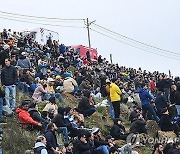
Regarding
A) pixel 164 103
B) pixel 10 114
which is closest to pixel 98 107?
pixel 164 103

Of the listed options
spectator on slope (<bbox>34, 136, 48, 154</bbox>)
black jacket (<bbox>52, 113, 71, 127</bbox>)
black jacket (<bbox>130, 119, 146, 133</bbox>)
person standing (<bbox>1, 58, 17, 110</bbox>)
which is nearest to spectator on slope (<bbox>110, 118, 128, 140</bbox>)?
black jacket (<bbox>130, 119, 146, 133</bbox>)

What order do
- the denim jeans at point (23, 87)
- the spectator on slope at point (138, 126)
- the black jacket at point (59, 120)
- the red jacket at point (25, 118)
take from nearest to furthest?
the red jacket at point (25, 118) → the black jacket at point (59, 120) → the spectator on slope at point (138, 126) → the denim jeans at point (23, 87)

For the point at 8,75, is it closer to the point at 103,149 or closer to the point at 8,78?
the point at 8,78

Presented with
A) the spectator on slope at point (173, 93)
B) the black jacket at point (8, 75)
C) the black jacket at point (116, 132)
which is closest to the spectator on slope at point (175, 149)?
the black jacket at point (116, 132)

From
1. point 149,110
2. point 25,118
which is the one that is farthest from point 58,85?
point 25,118

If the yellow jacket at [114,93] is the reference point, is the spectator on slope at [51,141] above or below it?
below

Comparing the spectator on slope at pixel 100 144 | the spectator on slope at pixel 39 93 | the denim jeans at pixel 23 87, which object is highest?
the denim jeans at pixel 23 87

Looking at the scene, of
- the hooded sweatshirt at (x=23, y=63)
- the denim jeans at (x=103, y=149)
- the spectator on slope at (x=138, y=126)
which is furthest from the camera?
the hooded sweatshirt at (x=23, y=63)

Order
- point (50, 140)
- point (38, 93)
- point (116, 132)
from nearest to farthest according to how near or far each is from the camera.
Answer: point (50, 140)
point (116, 132)
point (38, 93)

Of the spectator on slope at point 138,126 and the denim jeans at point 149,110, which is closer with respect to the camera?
the spectator on slope at point 138,126

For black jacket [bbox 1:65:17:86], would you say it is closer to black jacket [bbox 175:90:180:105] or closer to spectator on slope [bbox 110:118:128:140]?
spectator on slope [bbox 110:118:128:140]

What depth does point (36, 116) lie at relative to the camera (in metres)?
14.1

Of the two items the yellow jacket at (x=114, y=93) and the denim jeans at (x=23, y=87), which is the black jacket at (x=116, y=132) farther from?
the denim jeans at (x=23, y=87)

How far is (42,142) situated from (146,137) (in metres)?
6.91
